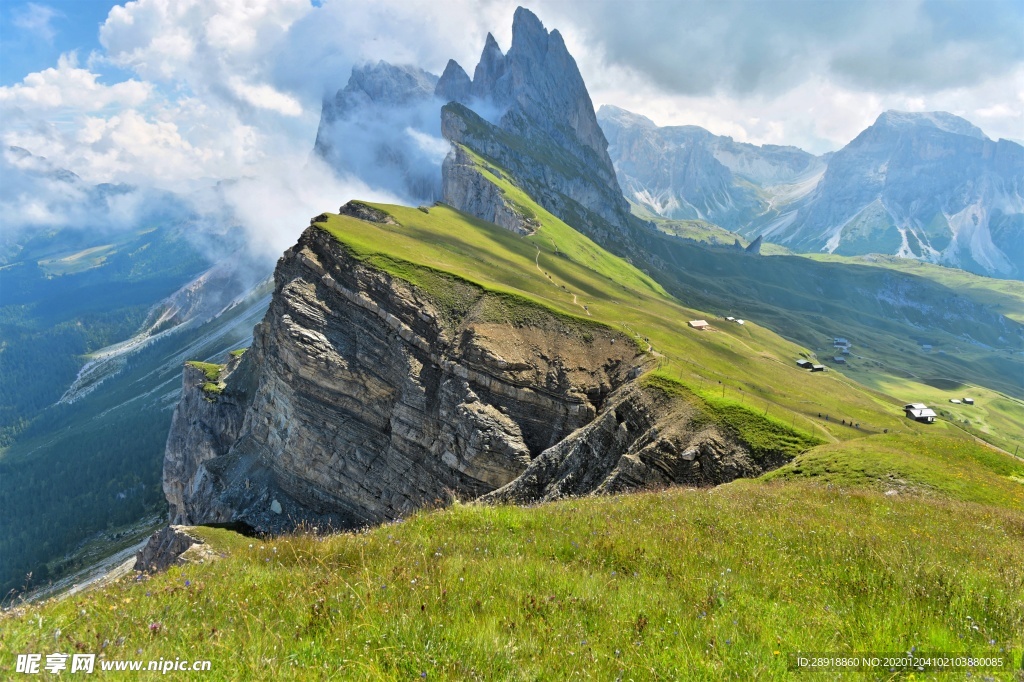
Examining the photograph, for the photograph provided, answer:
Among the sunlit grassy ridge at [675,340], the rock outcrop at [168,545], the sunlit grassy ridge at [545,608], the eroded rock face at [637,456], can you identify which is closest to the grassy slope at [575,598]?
the sunlit grassy ridge at [545,608]

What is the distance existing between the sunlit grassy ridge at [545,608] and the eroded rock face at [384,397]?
4341 cm

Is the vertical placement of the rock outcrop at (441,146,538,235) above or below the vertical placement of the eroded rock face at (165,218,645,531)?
above

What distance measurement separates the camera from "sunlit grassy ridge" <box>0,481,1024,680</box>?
5160mm

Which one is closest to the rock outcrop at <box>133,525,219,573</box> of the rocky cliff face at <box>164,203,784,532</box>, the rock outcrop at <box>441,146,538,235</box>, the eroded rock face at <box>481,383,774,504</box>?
the rocky cliff face at <box>164,203,784,532</box>

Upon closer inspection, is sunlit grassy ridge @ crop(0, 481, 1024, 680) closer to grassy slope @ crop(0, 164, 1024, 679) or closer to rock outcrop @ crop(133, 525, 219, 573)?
grassy slope @ crop(0, 164, 1024, 679)

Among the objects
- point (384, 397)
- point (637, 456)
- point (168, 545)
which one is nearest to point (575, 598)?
point (637, 456)

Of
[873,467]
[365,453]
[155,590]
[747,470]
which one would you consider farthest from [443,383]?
[155,590]

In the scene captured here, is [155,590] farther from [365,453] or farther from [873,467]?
[365,453]

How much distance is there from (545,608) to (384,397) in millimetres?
57006

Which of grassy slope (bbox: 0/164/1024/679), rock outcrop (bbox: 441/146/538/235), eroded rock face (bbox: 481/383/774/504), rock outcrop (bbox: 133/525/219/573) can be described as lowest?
rock outcrop (bbox: 133/525/219/573)

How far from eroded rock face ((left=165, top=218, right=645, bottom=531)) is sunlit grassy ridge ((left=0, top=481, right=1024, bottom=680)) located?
43408mm

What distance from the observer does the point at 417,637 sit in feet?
17.5

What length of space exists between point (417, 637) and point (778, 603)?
4902 mm

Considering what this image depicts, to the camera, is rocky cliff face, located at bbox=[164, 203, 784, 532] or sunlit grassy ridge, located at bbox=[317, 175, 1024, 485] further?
rocky cliff face, located at bbox=[164, 203, 784, 532]
